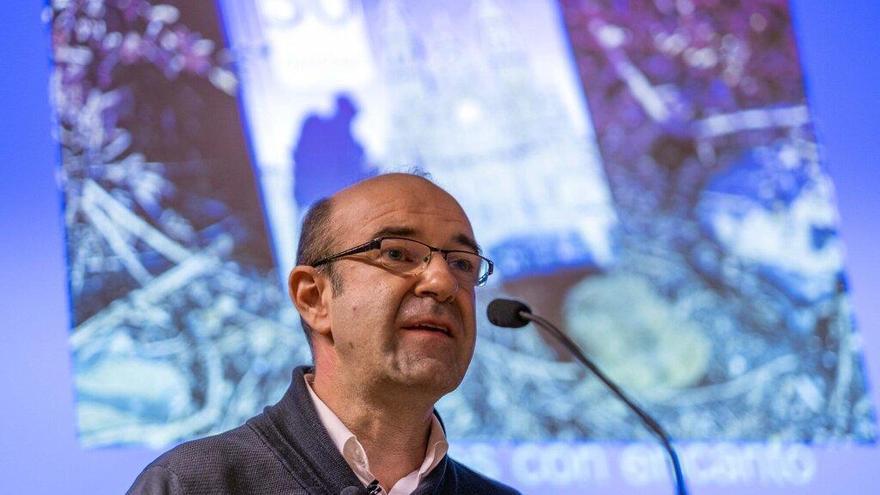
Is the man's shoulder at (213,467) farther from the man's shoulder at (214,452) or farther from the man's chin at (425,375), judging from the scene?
the man's chin at (425,375)

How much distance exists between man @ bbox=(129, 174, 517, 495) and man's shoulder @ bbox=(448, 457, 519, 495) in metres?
0.03

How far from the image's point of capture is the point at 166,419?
2705 millimetres

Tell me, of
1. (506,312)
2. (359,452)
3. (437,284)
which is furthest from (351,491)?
(506,312)

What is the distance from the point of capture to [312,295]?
1758mm

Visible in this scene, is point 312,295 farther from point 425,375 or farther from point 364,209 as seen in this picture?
point 425,375

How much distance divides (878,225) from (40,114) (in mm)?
2487

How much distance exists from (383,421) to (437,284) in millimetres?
252

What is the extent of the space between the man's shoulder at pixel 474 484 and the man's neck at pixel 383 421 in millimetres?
173

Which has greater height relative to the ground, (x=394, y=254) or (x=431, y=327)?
(x=394, y=254)

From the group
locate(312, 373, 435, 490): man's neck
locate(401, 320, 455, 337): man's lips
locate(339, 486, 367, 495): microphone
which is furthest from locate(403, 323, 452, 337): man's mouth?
locate(339, 486, 367, 495): microphone

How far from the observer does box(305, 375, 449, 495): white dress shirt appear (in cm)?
161

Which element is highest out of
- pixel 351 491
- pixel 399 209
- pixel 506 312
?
pixel 399 209

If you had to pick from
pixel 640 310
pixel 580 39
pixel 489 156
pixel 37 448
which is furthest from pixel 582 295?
pixel 37 448

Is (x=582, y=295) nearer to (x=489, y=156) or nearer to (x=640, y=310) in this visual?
(x=640, y=310)
